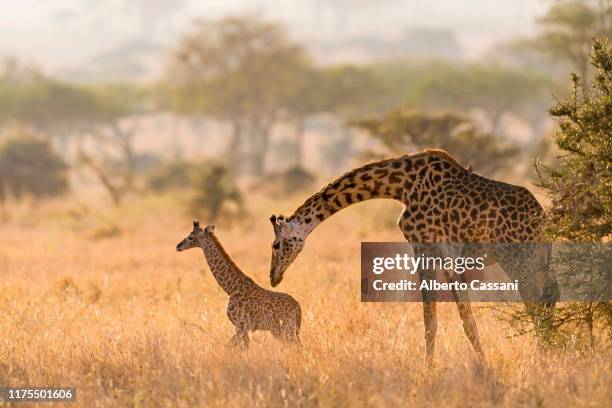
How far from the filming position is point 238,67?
1955 inches

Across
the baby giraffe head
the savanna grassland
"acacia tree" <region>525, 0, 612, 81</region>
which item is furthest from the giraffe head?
"acacia tree" <region>525, 0, 612, 81</region>

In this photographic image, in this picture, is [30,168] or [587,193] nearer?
[587,193]

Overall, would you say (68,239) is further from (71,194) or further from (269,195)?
(71,194)

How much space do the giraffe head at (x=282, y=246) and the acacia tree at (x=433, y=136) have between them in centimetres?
1395

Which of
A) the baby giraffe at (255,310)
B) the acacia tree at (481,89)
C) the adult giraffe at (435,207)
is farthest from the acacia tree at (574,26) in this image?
the baby giraffe at (255,310)

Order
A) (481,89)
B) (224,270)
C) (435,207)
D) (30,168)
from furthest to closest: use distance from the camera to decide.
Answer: (481,89), (30,168), (224,270), (435,207)

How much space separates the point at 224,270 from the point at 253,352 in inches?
48.2

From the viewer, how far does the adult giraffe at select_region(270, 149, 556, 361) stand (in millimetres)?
7141

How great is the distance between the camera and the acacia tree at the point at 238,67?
162ft

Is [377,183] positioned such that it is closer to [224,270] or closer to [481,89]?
[224,270]

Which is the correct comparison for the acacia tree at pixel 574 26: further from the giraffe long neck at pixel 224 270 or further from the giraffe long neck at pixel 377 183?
the giraffe long neck at pixel 224 270

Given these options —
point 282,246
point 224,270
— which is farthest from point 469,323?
point 224,270

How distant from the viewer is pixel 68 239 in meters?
19.2

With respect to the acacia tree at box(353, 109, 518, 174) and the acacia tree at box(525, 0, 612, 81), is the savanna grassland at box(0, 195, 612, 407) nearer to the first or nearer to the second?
the acacia tree at box(353, 109, 518, 174)
